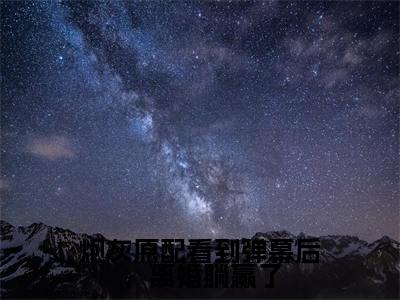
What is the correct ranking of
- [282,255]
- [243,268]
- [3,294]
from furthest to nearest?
[3,294] → [243,268] → [282,255]

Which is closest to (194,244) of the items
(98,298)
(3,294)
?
(98,298)

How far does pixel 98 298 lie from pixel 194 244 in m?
182

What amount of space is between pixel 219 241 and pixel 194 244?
2188mm

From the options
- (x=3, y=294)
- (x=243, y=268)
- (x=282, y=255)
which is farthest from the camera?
(x=3, y=294)

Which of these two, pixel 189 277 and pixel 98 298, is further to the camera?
pixel 98 298

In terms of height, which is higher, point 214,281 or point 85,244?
point 85,244

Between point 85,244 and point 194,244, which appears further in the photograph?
point 85,244

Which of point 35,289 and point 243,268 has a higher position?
point 243,268

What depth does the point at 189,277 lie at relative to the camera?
31406 mm

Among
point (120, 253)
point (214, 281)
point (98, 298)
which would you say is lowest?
point (98, 298)

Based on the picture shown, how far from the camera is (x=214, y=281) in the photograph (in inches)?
1347

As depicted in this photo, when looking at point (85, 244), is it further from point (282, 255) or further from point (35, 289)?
point (35, 289)

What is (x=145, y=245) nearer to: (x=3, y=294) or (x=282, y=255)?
(x=282, y=255)

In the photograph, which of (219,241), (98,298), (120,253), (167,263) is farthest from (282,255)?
(98,298)
